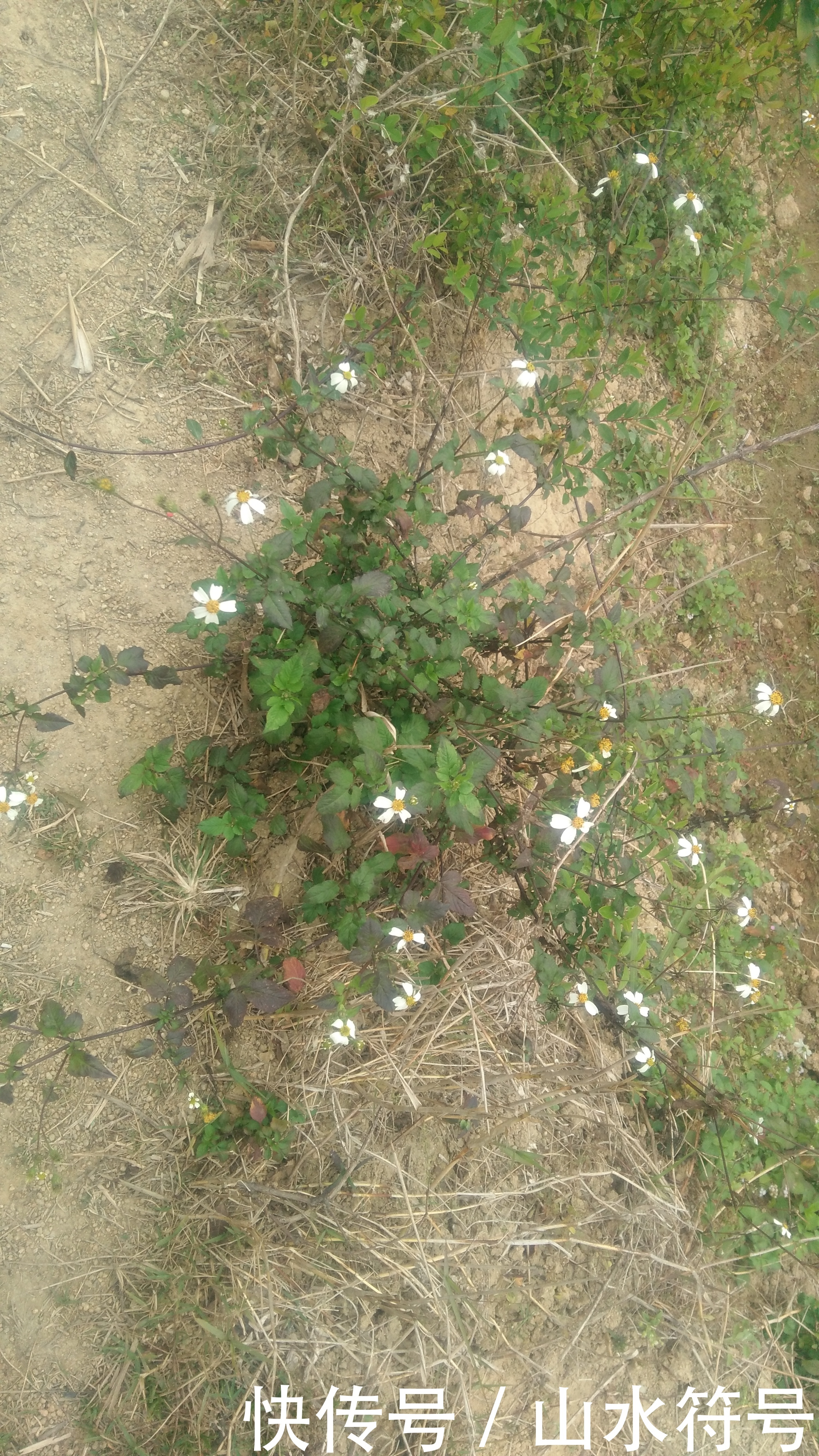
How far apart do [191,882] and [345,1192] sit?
1.14m

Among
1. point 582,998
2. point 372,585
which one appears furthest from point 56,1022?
point 582,998

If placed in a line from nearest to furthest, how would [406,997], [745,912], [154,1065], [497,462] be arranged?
[406,997] → [497,462] → [154,1065] → [745,912]

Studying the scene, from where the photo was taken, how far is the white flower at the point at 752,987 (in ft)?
10.6

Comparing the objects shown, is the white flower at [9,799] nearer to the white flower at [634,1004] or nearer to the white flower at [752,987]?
the white flower at [634,1004]

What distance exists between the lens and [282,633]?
245cm

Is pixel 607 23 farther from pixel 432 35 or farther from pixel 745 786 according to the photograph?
pixel 745 786

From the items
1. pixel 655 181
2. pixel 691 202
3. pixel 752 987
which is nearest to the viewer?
pixel 752 987

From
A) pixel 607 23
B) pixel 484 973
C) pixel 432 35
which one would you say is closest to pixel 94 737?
pixel 484 973

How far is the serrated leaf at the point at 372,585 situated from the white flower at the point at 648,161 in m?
2.13

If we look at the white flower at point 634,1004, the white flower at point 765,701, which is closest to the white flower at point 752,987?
the white flower at point 634,1004

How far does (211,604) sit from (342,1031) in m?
1.27

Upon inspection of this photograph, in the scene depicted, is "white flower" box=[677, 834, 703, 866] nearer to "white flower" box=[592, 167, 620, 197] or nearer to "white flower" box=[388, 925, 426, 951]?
"white flower" box=[388, 925, 426, 951]

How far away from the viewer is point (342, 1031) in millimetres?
2502

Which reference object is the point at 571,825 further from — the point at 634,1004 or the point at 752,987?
the point at 752,987
